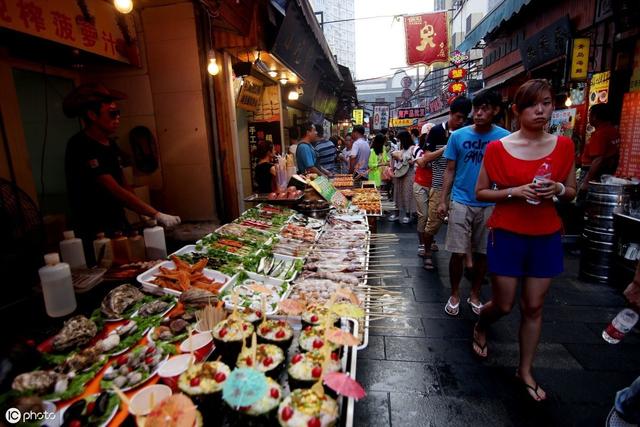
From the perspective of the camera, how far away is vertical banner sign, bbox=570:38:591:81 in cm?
782

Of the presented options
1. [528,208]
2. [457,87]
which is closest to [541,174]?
[528,208]

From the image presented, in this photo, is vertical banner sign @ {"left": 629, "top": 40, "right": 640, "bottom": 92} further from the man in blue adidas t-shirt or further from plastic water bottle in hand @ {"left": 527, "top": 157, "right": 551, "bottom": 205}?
plastic water bottle in hand @ {"left": 527, "top": 157, "right": 551, "bottom": 205}

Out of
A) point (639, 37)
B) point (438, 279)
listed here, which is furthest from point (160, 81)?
point (639, 37)

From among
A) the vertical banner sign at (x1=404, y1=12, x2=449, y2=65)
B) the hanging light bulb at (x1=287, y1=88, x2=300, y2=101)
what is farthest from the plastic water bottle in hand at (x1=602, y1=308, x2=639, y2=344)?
the vertical banner sign at (x1=404, y1=12, x2=449, y2=65)

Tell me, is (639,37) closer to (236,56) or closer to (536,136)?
(536,136)

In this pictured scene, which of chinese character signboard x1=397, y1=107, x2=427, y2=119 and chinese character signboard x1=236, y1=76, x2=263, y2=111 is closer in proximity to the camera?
chinese character signboard x1=236, y1=76, x2=263, y2=111

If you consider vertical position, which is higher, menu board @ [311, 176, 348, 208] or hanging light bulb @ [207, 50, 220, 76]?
hanging light bulb @ [207, 50, 220, 76]

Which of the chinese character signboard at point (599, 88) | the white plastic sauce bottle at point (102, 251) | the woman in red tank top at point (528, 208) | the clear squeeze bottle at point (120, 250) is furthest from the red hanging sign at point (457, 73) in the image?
the white plastic sauce bottle at point (102, 251)

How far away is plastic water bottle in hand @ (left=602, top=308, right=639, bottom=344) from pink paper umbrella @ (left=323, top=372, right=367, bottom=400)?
207 centimetres

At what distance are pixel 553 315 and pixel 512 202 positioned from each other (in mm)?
2763

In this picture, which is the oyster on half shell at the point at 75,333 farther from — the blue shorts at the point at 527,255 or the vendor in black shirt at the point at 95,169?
the blue shorts at the point at 527,255

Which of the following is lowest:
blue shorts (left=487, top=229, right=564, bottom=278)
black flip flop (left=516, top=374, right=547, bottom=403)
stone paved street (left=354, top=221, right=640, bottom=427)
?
stone paved street (left=354, top=221, right=640, bottom=427)

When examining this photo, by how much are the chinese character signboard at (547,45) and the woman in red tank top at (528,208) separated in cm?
810

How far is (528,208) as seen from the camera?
3.00 meters
